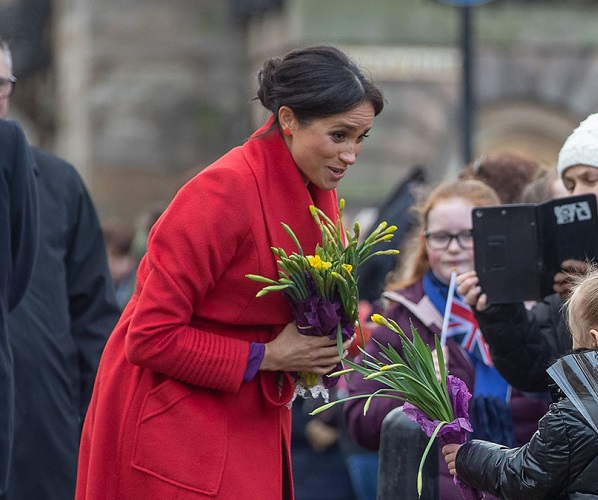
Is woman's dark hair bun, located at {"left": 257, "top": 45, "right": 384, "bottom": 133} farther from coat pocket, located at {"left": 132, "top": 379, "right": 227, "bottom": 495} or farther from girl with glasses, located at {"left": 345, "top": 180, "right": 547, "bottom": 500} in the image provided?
girl with glasses, located at {"left": 345, "top": 180, "right": 547, "bottom": 500}

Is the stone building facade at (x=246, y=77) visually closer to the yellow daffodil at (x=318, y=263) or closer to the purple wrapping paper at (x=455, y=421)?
the yellow daffodil at (x=318, y=263)

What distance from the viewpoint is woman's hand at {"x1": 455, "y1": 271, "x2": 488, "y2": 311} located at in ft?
15.9

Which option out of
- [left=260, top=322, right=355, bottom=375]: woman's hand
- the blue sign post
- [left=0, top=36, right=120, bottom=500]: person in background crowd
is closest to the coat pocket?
[left=260, top=322, right=355, bottom=375]: woman's hand

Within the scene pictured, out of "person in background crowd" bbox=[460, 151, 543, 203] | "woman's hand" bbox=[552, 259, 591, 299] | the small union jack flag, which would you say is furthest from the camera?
"person in background crowd" bbox=[460, 151, 543, 203]

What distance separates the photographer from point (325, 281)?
4188mm

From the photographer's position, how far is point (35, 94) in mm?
21438

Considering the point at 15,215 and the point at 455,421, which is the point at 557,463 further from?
the point at 15,215

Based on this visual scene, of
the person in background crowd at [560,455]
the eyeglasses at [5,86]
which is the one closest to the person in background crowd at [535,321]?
the person in background crowd at [560,455]

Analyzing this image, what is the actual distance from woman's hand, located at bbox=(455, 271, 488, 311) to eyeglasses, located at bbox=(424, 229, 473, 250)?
2.17 feet

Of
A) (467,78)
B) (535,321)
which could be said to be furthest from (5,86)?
(467,78)

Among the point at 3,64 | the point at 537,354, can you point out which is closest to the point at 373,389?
the point at 537,354

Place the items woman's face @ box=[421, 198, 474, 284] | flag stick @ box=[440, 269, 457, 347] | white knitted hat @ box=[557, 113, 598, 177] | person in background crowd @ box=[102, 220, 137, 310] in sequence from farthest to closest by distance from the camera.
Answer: person in background crowd @ box=[102, 220, 137, 310] → woman's face @ box=[421, 198, 474, 284] → flag stick @ box=[440, 269, 457, 347] → white knitted hat @ box=[557, 113, 598, 177]

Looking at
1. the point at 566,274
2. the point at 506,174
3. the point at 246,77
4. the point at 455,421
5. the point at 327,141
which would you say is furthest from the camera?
the point at 246,77

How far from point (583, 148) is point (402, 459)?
1184mm
